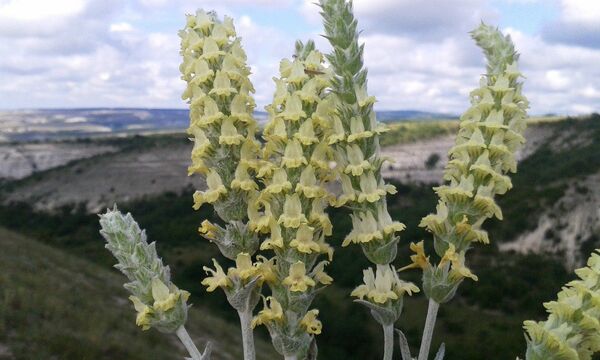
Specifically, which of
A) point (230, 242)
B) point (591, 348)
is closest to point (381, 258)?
point (230, 242)

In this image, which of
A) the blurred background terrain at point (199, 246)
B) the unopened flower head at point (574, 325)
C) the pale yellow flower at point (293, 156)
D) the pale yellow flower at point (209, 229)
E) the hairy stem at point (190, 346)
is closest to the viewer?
the unopened flower head at point (574, 325)

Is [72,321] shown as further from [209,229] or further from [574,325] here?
[574,325]

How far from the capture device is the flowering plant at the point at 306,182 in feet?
6.90

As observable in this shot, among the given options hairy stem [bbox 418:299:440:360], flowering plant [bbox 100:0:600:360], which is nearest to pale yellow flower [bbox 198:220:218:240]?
flowering plant [bbox 100:0:600:360]

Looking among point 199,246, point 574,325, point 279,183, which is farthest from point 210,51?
point 199,246

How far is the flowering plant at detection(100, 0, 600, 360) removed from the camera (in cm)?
210

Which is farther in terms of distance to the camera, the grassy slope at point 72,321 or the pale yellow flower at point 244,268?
the grassy slope at point 72,321

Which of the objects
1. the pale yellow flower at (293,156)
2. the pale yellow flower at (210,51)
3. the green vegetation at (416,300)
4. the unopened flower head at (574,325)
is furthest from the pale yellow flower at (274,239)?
the green vegetation at (416,300)

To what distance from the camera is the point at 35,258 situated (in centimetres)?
3556

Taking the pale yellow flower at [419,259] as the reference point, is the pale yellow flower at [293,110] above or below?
above

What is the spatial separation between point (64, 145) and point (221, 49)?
146 meters

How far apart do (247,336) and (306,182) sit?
65 cm

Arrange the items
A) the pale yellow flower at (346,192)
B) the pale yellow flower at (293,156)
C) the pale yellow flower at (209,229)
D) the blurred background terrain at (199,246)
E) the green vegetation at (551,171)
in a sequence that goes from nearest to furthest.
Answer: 1. the pale yellow flower at (293,156)
2. the pale yellow flower at (346,192)
3. the pale yellow flower at (209,229)
4. the blurred background terrain at (199,246)
5. the green vegetation at (551,171)

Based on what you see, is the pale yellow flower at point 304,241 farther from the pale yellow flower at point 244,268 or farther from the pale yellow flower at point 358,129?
the pale yellow flower at point 358,129
